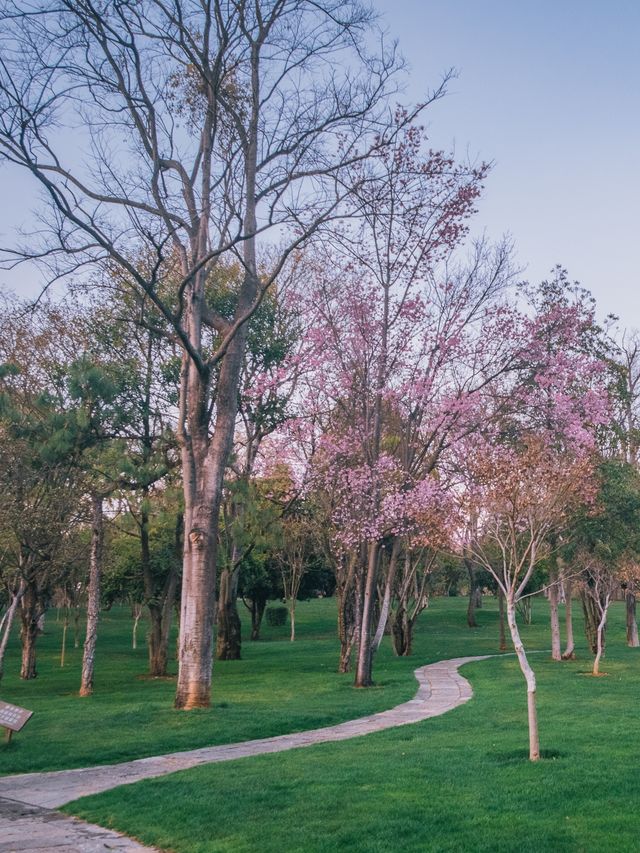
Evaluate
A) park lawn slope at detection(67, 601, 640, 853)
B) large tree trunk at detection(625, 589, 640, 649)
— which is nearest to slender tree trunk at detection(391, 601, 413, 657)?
large tree trunk at detection(625, 589, 640, 649)

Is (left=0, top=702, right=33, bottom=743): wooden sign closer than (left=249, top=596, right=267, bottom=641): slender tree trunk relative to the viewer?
Yes

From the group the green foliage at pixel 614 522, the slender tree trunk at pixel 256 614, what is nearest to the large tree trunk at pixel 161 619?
the green foliage at pixel 614 522

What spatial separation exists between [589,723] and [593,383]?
13877 mm

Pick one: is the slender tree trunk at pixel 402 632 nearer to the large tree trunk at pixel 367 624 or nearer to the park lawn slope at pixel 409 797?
the large tree trunk at pixel 367 624

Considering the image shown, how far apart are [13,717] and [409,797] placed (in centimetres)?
670

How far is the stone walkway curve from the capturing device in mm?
7062

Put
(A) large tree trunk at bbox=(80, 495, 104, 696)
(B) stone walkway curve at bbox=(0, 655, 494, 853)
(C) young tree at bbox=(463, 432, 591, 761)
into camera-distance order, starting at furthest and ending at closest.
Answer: (A) large tree trunk at bbox=(80, 495, 104, 696)
(C) young tree at bbox=(463, 432, 591, 761)
(B) stone walkway curve at bbox=(0, 655, 494, 853)

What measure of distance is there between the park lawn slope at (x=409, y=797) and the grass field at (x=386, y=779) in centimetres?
2

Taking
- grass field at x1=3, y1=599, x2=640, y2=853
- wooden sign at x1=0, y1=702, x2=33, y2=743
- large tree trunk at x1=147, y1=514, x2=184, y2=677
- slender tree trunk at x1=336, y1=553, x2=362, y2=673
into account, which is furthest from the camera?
slender tree trunk at x1=336, y1=553, x2=362, y2=673

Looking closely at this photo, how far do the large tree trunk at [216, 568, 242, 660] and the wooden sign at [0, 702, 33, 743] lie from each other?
19.0m

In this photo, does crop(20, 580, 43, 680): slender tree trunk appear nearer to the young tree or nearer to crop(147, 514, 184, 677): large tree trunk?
crop(147, 514, 184, 677): large tree trunk

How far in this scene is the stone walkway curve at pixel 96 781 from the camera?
7.06 metres

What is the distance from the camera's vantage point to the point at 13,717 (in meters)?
12.0

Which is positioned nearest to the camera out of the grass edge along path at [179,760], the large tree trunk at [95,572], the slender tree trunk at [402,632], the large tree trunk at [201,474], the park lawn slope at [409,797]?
the park lawn slope at [409,797]
